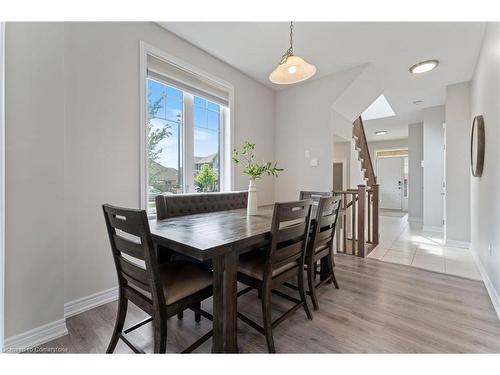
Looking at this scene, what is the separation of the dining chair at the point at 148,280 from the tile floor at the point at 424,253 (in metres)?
2.73

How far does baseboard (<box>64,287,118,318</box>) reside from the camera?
176 cm

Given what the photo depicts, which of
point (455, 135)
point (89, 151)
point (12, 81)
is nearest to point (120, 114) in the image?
point (89, 151)

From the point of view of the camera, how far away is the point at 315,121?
139 inches

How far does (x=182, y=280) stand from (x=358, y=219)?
9.03 ft

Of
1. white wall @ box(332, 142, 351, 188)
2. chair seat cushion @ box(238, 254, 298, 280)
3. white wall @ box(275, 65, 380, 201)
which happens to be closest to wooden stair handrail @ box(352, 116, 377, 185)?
white wall @ box(332, 142, 351, 188)

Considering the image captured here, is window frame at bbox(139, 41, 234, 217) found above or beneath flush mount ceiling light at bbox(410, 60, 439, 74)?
beneath

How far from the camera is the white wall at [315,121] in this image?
330 centimetres

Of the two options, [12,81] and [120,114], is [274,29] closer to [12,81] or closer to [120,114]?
[120,114]

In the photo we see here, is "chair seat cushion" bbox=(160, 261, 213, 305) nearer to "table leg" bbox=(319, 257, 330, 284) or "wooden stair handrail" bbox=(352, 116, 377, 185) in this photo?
"table leg" bbox=(319, 257, 330, 284)

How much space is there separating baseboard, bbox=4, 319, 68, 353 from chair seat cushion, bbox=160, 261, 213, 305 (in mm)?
860

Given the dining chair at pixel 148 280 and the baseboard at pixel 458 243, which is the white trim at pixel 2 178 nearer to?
the dining chair at pixel 148 280

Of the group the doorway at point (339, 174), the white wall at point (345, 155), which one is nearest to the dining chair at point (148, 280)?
the white wall at point (345, 155)
